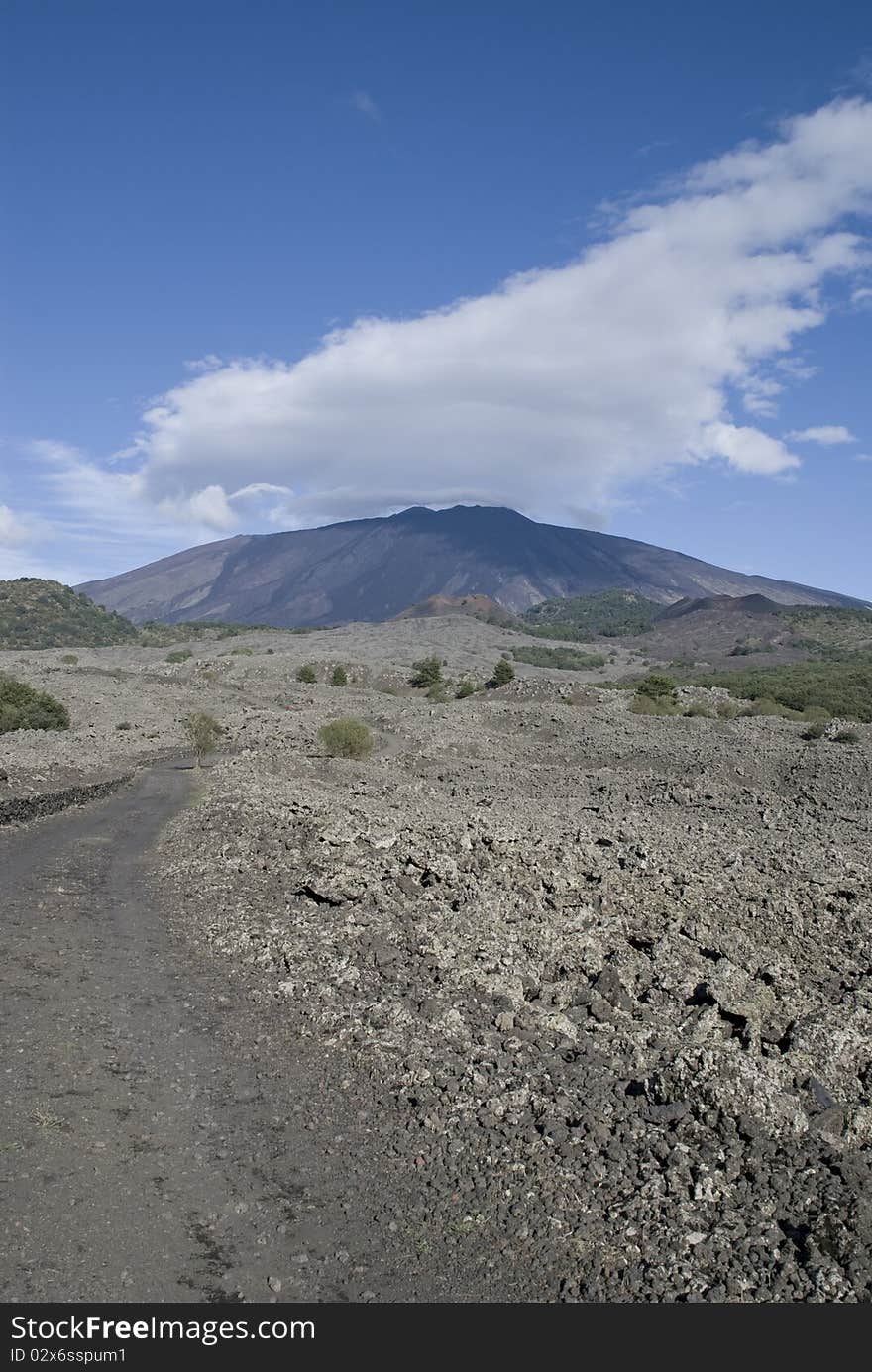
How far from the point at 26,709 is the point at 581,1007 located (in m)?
34.6

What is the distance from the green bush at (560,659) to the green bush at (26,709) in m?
67.9

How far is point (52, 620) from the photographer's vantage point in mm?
114250

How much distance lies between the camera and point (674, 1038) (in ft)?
30.4

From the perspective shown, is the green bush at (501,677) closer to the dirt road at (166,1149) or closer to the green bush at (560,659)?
the green bush at (560,659)

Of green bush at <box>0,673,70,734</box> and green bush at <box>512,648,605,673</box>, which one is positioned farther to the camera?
green bush at <box>512,648,605,673</box>

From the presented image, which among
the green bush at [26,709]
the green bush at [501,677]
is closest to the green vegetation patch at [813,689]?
the green bush at [501,677]

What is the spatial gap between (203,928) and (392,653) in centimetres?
8646

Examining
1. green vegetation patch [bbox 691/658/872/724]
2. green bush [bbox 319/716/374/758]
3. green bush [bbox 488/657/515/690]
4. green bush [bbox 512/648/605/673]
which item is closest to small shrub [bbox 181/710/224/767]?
green bush [bbox 319/716/374/758]

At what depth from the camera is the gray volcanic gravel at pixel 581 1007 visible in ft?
21.0

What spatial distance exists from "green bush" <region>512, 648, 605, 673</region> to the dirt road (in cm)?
9149

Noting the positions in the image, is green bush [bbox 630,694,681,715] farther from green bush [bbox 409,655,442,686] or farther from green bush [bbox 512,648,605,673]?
green bush [bbox 512,648,605,673]

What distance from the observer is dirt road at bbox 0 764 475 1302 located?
5.92 m

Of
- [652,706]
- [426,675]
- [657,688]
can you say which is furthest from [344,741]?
[426,675]
